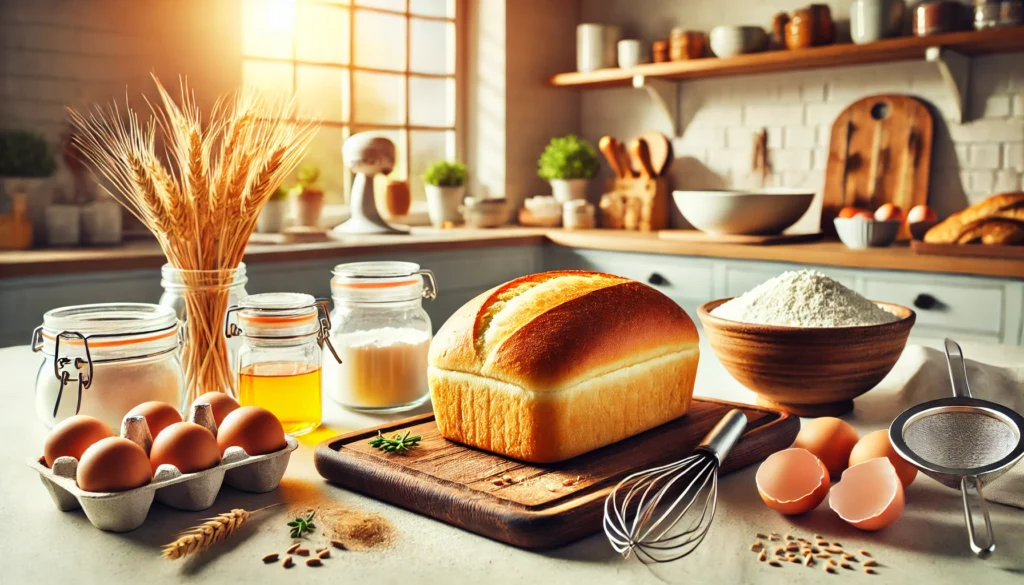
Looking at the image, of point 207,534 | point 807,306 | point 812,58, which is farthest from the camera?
point 812,58

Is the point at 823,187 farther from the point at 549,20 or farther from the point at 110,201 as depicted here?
the point at 110,201

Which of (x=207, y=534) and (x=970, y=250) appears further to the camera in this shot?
(x=970, y=250)

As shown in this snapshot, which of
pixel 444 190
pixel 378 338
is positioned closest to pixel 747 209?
pixel 444 190

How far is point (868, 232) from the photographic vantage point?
9.48ft

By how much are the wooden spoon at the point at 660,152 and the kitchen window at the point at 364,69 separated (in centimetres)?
94

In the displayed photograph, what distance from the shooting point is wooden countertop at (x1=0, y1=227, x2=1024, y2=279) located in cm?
247

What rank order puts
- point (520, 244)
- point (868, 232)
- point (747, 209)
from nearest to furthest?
1. point (868, 232)
2. point (747, 209)
3. point (520, 244)

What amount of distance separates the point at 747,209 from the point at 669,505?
2367mm

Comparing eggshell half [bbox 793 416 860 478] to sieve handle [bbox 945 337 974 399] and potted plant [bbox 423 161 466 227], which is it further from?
potted plant [bbox 423 161 466 227]

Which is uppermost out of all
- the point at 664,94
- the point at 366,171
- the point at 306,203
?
the point at 664,94

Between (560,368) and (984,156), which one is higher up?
(984,156)

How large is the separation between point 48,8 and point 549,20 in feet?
7.20

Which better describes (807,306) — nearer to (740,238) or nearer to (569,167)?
(740,238)

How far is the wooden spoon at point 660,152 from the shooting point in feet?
13.1
